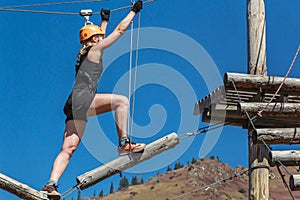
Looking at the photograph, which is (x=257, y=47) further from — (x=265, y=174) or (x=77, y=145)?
(x=77, y=145)

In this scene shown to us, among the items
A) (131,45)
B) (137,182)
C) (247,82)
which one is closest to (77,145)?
(131,45)

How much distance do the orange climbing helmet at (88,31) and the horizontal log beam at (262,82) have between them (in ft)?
6.90

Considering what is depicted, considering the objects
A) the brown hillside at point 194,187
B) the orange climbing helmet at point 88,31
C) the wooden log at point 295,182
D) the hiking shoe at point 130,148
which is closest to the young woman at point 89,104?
the hiking shoe at point 130,148

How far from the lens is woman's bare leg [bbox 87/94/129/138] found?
316 inches

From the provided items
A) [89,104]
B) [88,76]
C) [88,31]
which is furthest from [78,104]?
[88,31]

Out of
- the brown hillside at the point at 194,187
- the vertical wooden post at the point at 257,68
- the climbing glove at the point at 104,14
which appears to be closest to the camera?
the climbing glove at the point at 104,14

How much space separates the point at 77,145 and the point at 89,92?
653 millimetres

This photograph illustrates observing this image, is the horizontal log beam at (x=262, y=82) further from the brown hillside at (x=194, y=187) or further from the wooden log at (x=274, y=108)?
the brown hillside at (x=194, y=187)

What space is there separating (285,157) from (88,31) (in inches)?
128

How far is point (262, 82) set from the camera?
977 centimetres

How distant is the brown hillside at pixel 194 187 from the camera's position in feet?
516

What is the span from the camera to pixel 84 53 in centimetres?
834

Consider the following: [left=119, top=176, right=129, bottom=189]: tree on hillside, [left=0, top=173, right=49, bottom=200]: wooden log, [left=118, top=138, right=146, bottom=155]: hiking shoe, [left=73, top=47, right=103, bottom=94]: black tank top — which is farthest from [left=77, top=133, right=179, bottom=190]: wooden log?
[left=119, top=176, right=129, bottom=189]: tree on hillside

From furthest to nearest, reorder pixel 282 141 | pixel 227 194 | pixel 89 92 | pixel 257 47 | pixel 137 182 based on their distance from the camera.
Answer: pixel 137 182
pixel 227 194
pixel 257 47
pixel 282 141
pixel 89 92
